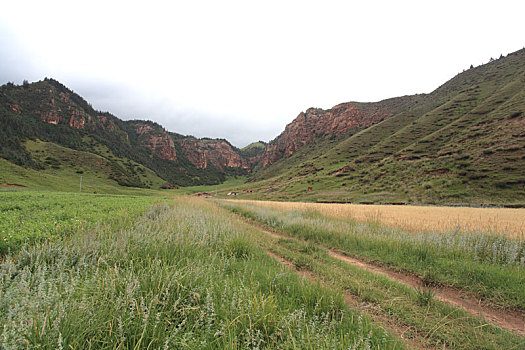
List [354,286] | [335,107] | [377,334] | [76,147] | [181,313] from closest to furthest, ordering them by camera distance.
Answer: [181,313] < [377,334] < [354,286] < [76,147] < [335,107]

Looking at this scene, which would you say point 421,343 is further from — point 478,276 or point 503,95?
point 503,95

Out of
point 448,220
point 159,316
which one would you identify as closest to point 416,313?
point 159,316

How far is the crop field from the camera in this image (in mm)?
1979

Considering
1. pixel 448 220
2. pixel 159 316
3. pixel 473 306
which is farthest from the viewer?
pixel 448 220

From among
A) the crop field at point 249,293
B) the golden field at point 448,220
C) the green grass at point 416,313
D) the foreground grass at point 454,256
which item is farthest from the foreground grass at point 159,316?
the golden field at point 448,220

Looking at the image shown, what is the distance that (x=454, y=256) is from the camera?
657 centimetres

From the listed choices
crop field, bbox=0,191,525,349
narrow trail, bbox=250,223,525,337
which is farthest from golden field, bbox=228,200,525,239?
narrow trail, bbox=250,223,525,337

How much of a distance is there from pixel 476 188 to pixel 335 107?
17476 cm

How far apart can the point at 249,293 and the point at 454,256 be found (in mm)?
7487

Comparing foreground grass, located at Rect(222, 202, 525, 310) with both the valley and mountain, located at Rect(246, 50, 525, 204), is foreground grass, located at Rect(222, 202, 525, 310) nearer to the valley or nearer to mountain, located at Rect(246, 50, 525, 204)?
the valley

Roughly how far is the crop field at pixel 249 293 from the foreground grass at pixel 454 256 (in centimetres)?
4

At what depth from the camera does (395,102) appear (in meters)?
160

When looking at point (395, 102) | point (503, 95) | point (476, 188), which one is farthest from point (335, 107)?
point (476, 188)

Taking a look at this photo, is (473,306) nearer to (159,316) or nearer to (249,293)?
(249,293)
